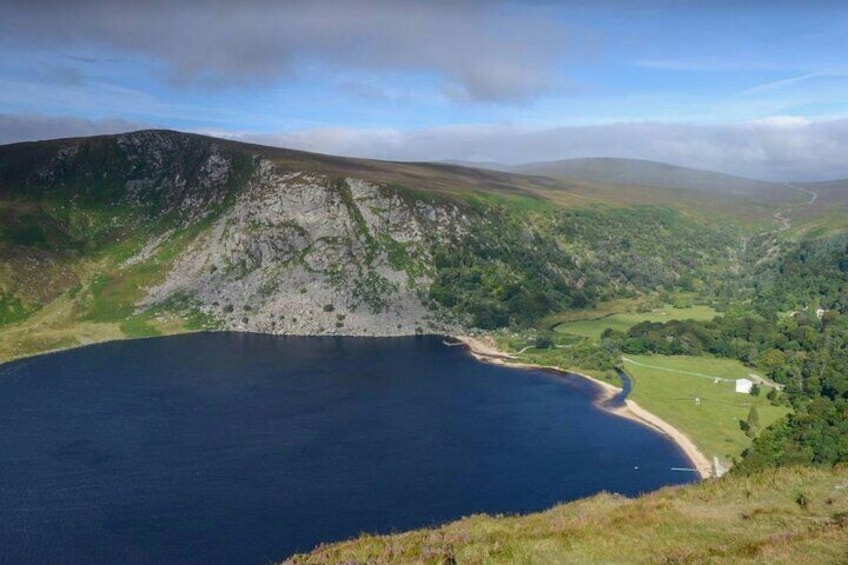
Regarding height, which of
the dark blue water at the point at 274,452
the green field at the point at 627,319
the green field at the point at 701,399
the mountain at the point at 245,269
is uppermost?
the mountain at the point at 245,269

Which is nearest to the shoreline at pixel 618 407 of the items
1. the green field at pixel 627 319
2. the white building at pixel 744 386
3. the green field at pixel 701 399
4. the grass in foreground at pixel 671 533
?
the green field at pixel 701 399

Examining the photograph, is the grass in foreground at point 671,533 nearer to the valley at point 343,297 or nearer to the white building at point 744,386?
the valley at point 343,297

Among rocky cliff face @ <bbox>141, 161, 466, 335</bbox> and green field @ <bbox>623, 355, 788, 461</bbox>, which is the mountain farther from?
green field @ <bbox>623, 355, 788, 461</bbox>

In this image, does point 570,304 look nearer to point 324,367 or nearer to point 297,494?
point 324,367

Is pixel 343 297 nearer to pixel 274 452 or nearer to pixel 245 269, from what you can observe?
pixel 245 269

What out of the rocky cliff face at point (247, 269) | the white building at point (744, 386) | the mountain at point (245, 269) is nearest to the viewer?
the white building at point (744, 386)
